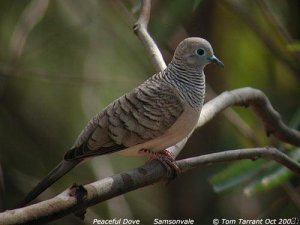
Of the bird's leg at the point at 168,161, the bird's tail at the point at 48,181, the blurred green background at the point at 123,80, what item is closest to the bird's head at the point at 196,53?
the bird's leg at the point at 168,161

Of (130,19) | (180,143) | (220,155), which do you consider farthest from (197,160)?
(130,19)

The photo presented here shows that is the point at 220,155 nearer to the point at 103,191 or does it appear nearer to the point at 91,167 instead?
the point at 103,191

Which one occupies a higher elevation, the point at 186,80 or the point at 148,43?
the point at 148,43

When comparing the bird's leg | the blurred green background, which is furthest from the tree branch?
the blurred green background

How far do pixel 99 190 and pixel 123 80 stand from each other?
297 centimetres

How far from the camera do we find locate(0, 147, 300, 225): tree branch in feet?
5.84

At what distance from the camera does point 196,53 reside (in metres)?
2.93

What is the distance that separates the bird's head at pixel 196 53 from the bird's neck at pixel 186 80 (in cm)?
3

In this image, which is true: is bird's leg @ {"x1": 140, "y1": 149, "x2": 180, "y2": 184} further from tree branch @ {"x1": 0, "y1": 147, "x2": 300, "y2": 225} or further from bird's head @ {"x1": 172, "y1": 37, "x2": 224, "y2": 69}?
bird's head @ {"x1": 172, "y1": 37, "x2": 224, "y2": 69}

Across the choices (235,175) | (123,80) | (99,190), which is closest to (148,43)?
(235,175)

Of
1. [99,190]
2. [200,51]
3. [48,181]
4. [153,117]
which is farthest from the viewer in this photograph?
[200,51]

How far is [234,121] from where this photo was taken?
14.0 ft

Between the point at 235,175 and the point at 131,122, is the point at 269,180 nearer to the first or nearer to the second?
the point at 235,175

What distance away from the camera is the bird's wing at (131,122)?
267 cm
